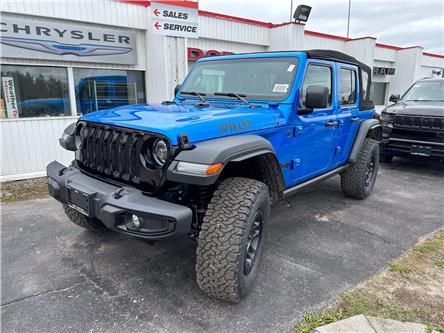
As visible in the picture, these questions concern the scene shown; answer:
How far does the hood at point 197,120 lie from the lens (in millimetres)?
2277

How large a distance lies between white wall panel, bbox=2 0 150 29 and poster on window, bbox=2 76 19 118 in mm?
1215

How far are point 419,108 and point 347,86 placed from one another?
10.1 feet

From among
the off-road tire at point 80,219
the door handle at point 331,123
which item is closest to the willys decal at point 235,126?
the door handle at point 331,123

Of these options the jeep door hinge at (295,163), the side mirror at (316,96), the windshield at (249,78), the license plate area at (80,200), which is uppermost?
the windshield at (249,78)

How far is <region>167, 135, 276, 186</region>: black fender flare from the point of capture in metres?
2.12

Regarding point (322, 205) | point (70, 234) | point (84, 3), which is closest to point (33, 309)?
point (70, 234)

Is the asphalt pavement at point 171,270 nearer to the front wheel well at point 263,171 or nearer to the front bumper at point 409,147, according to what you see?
the front wheel well at point 263,171

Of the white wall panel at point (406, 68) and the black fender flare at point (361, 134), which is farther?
the white wall panel at point (406, 68)

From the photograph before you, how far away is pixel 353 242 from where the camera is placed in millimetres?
3576

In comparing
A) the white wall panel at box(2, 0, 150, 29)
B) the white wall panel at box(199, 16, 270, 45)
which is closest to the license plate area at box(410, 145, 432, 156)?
the white wall panel at box(199, 16, 270, 45)

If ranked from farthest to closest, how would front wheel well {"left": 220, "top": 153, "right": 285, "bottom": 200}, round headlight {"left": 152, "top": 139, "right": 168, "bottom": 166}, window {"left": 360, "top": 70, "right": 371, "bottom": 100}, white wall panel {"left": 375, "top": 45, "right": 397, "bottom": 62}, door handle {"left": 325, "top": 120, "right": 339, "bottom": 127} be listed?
white wall panel {"left": 375, "top": 45, "right": 397, "bottom": 62} → window {"left": 360, "top": 70, "right": 371, "bottom": 100} → door handle {"left": 325, "top": 120, "right": 339, "bottom": 127} → front wheel well {"left": 220, "top": 153, "right": 285, "bottom": 200} → round headlight {"left": 152, "top": 139, "right": 168, "bottom": 166}

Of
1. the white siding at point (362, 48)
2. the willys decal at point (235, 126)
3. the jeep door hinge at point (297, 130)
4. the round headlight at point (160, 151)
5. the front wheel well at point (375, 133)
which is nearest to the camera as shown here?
the round headlight at point (160, 151)

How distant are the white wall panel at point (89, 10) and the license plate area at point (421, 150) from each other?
6291 mm

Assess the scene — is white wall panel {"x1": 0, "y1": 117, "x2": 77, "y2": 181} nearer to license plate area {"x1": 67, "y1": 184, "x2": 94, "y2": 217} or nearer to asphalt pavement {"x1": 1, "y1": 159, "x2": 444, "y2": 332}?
asphalt pavement {"x1": 1, "y1": 159, "x2": 444, "y2": 332}
